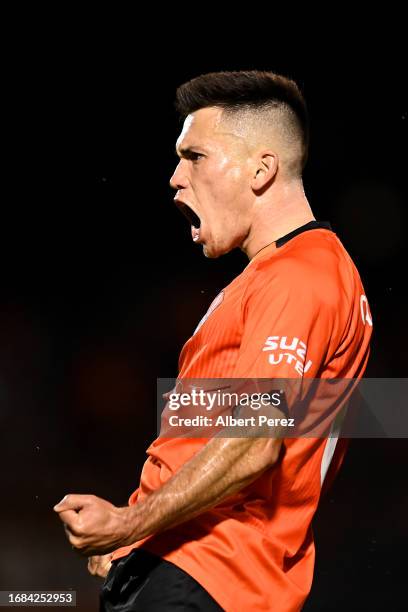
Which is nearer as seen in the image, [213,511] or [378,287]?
[213,511]

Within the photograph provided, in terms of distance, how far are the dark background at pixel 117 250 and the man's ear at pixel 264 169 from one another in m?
1.32

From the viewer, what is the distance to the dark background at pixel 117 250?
2.38m

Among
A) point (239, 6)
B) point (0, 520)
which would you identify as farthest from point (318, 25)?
point (0, 520)

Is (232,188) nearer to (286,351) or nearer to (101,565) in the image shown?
(286,351)

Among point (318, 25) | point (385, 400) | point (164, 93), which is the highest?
point (318, 25)

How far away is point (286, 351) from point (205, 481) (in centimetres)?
15

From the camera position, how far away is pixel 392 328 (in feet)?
7.83

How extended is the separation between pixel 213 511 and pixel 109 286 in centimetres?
172

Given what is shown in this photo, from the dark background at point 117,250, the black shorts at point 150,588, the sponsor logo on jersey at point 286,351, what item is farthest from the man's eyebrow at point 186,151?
the dark background at point 117,250

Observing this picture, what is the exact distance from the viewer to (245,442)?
0.85m

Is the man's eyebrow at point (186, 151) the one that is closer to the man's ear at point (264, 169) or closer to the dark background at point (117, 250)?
the man's ear at point (264, 169)

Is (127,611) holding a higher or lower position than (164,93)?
lower

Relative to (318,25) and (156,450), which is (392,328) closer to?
(318,25)

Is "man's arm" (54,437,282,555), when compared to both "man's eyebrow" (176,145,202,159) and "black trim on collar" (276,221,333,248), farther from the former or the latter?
"man's eyebrow" (176,145,202,159)
